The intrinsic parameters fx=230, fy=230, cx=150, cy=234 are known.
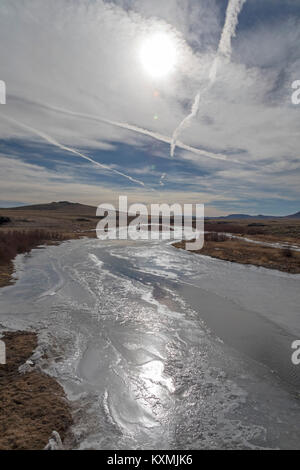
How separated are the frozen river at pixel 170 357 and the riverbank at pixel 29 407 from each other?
428 millimetres

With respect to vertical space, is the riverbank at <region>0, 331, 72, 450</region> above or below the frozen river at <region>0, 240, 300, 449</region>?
above

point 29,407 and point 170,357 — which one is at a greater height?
point 29,407

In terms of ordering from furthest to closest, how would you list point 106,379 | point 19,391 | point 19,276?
point 19,276, point 106,379, point 19,391

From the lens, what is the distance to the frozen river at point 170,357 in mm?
5414

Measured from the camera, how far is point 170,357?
8500 millimetres

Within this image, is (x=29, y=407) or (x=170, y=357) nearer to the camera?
(x=29, y=407)

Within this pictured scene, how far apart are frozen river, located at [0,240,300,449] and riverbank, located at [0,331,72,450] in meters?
0.43

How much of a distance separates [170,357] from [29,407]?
4760 millimetres

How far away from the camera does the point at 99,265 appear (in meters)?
25.0

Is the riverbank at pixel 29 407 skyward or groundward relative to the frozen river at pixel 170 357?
skyward

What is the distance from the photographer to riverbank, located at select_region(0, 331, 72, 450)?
181 inches
